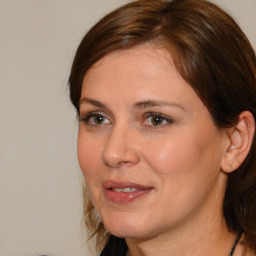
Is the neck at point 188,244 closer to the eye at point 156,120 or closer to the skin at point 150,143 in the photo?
the skin at point 150,143

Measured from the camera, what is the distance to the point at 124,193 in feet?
5.86

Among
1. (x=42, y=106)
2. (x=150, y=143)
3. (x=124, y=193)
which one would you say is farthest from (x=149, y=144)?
(x=42, y=106)

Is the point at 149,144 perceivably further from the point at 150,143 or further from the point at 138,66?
the point at 138,66

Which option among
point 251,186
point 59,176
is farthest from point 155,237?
point 59,176

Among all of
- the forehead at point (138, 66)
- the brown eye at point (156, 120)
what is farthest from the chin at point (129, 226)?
the forehead at point (138, 66)

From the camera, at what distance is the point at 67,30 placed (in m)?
2.82

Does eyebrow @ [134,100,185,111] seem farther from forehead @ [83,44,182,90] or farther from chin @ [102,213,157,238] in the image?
chin @ [102,213,157,238]

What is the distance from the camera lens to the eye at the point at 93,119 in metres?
1.85

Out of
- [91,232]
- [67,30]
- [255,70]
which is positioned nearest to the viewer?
[255,70]

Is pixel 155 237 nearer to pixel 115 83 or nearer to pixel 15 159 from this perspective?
pixel 115 83

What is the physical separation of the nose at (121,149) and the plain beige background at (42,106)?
106 cm

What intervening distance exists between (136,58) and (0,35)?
1.20 m

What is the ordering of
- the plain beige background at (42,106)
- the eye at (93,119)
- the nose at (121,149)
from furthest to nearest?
the plain beige background at (42,106), the eye at (93,119), the nose at (121,149)

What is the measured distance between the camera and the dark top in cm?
216
